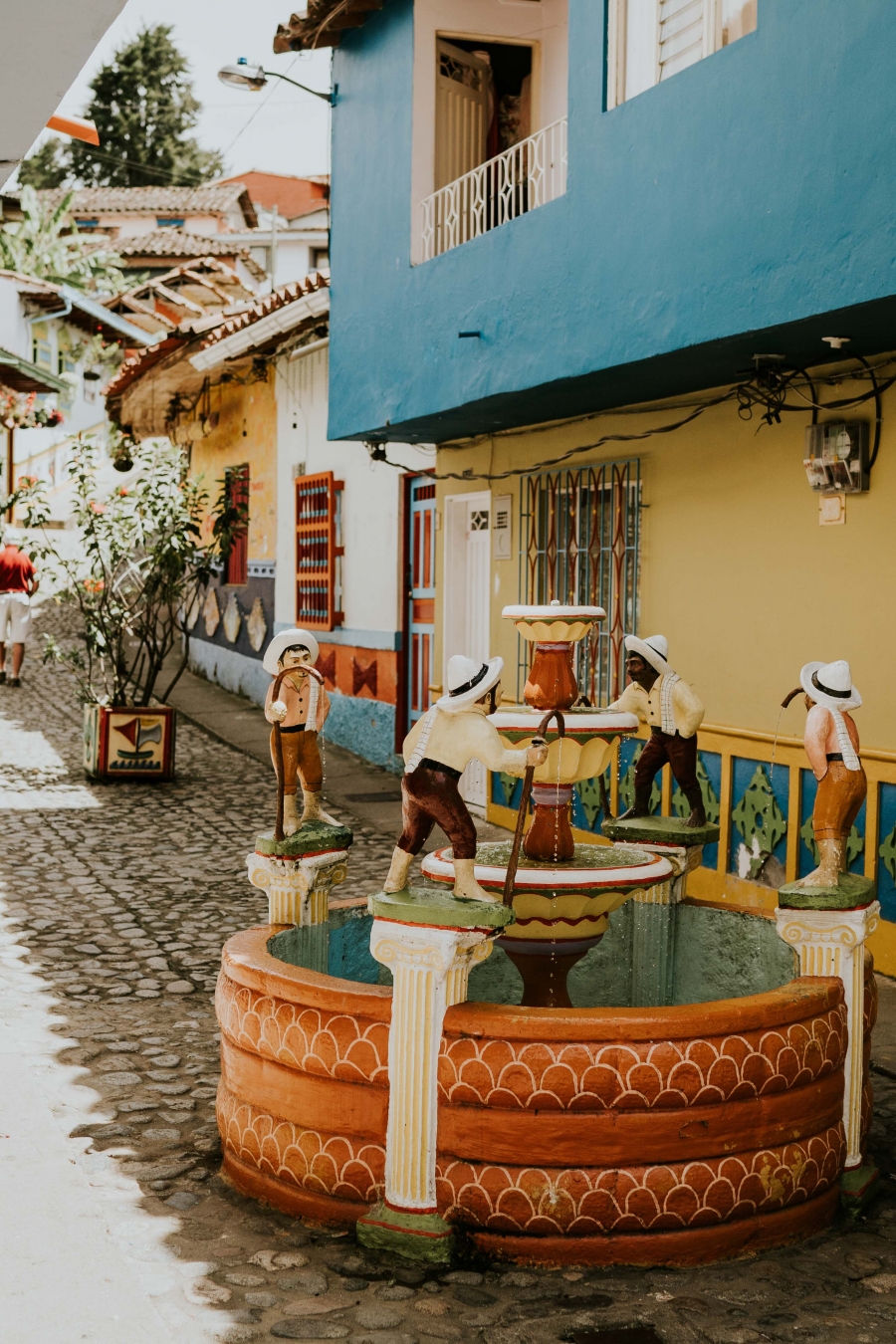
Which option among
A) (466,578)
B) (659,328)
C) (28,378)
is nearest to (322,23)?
(466,578)

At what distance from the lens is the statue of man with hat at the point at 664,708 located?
4.89 metres

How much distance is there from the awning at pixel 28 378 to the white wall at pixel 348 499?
4.07m

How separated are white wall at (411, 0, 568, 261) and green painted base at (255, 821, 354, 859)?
236 inches

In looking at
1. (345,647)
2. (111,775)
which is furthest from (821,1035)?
(345,647)

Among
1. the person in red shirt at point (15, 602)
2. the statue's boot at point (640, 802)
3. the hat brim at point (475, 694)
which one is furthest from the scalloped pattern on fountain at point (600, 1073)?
the person in red shirt at point (15, 602)

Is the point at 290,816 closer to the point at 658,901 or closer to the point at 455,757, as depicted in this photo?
the point at 455,757

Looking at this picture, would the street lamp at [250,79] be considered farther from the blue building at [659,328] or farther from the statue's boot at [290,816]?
the statue's boot at [290,816]

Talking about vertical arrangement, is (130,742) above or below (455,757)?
below

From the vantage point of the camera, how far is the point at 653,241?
22.6 feet

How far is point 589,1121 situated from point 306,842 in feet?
5.18

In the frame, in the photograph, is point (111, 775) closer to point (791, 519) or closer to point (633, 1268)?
point (791, 519)

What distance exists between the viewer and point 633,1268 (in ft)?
12.4

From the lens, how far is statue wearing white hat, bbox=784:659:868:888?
13.7 feet

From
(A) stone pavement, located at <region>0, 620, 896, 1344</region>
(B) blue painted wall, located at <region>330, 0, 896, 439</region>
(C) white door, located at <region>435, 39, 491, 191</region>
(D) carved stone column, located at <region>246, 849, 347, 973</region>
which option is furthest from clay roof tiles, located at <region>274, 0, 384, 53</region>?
(D) carved stone column, located at <region>246, 849, 347, 973</region>
